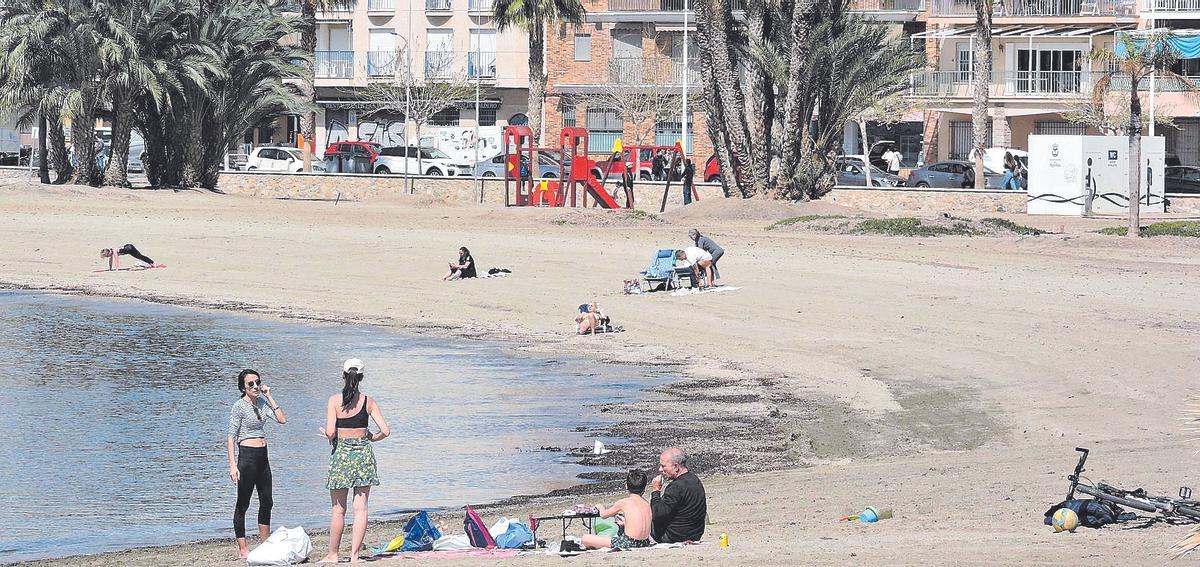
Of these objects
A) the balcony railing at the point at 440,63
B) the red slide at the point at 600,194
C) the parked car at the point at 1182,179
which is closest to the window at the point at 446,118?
the balcony railing at the point at 440,63

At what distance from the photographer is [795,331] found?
21.5 m

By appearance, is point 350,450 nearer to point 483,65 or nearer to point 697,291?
point 697,291

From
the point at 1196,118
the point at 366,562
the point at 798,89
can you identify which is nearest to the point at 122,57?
the point at 798,89

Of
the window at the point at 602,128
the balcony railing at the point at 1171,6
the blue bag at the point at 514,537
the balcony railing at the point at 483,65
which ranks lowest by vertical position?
the blue bag at the point at 514,537

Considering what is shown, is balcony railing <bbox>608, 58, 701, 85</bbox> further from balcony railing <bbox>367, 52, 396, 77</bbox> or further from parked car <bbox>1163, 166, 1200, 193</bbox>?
parked car <bbox>1163, 166, 1200, 193</bbox>

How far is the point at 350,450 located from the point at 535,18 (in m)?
42.6

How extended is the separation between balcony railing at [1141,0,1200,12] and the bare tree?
2697cm

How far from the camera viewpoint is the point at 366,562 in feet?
33.3

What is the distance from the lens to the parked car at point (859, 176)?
48.7 metres

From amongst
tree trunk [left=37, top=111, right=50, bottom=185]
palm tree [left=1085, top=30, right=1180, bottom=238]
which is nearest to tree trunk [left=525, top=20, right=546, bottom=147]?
tree trunk [left=37, top=111, right=50, bottom=185]

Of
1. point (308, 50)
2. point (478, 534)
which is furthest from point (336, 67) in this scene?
point (478, 534)

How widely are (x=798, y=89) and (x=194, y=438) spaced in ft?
77.4

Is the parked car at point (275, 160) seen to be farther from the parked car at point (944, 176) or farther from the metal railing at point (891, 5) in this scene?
the metal railing at point (891, 5)

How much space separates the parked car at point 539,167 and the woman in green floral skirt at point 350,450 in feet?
120
